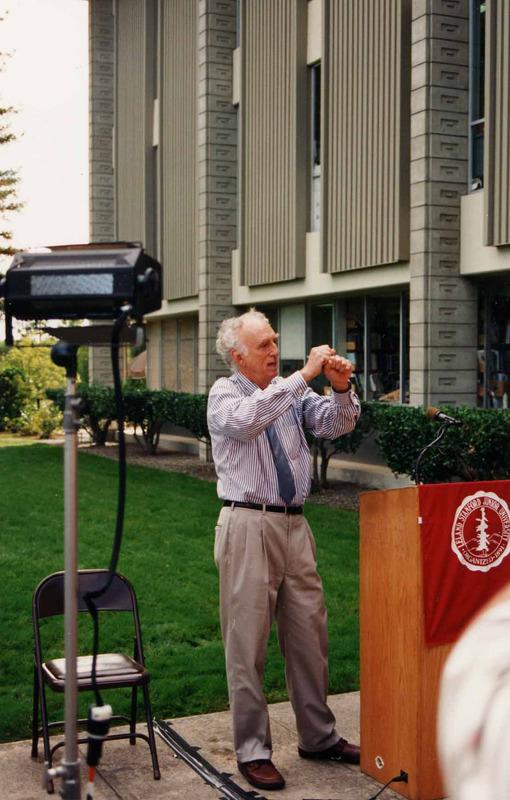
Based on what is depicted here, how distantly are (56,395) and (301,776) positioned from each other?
2517cm

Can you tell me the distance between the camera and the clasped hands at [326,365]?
191 inches

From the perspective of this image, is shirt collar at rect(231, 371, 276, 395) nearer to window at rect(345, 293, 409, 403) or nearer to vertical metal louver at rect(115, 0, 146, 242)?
window at rect(345, 293, 409, 403)

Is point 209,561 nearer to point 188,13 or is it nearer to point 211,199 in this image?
point 211,199

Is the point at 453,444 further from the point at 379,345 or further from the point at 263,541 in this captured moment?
the point at 263,541

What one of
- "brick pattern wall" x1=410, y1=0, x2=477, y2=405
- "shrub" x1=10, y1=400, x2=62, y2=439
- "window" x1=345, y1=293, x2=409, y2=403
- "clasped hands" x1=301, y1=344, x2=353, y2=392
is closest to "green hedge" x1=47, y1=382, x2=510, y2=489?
"brick pattern wall" x1=410, y1=0, x2=477, y2=405

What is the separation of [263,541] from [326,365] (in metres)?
0.90

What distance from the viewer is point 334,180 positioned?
17.8m

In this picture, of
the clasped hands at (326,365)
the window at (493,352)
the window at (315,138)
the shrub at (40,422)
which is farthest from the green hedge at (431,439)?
the shrub at (40,422)

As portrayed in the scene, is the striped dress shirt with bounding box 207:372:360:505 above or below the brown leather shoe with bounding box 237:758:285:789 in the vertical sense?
above

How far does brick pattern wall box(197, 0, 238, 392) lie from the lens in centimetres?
2211

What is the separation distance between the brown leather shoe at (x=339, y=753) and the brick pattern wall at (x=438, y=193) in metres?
9.80

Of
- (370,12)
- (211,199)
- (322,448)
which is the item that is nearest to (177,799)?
(322,448)

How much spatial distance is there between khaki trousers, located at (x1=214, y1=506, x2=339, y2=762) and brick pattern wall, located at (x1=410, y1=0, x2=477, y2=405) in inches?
387

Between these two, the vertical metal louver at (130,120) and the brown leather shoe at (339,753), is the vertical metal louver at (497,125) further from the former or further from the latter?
the vertical metal louver at (130,120)
